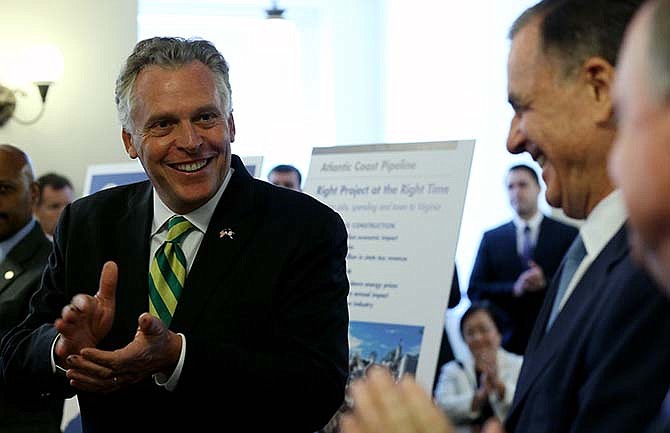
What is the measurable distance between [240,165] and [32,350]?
60cm

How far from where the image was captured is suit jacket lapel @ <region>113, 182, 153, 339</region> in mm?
2229

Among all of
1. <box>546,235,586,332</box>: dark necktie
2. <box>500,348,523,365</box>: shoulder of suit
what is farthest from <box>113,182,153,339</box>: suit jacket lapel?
<box>500,348,523,365</box>: shoulder of suit

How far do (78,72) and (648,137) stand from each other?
656 cm

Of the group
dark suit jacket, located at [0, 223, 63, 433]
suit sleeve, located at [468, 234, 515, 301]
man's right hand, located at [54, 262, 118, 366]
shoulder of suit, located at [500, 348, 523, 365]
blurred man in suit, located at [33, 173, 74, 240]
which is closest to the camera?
man's right hand, located at [54, 262, 118, 366]

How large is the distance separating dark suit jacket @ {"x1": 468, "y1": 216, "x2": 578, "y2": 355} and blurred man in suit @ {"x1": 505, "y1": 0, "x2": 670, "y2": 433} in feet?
14.0

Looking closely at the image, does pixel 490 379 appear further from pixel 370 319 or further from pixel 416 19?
pixel 416 19

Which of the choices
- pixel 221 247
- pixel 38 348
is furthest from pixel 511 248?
pixel 38 348

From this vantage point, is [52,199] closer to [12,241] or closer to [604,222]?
[12,241]

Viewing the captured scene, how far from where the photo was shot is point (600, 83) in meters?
1.53

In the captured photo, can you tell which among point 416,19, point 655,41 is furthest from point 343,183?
point 416,19

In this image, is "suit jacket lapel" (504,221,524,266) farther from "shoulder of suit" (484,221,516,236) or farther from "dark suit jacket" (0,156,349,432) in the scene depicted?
"dark suit jacket" (0,156,349,432)

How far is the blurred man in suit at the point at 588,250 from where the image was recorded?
1305 millimetres

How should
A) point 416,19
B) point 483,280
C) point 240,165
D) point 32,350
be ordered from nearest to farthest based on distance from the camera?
point 32,350
point 240,165
point 483,280
point 416,19

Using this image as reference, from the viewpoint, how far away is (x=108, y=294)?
2.07 m
